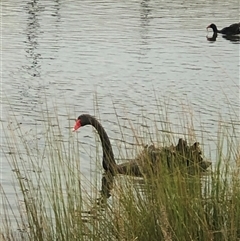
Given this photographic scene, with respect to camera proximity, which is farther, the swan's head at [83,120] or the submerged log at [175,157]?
the swan's head at [83,120]

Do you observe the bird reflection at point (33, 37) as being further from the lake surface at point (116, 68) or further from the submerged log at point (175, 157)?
the submerged log at point (175, 157)

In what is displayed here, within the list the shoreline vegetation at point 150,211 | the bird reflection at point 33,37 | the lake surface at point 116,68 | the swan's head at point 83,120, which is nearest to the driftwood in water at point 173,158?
the shoreline vegetation at point 150,211

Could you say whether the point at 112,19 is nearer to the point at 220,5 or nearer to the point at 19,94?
the point at 220,5

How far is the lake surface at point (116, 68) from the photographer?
1425 centimetres

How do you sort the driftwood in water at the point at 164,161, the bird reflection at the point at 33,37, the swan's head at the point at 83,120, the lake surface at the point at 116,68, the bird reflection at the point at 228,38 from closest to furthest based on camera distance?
the driftwood in water at the point at 164,161 → the swan's head at the point at 83,120 → the lake surface at the point at 116,68 → the bird reflection at the point at 33,37 → the bird reflection at the point at 228,38

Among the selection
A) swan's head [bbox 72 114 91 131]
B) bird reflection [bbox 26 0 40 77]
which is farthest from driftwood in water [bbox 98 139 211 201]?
bird reflection [bbox 26 0 40 77]

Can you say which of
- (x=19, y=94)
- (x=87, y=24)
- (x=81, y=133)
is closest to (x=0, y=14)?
(x=87, y=24)

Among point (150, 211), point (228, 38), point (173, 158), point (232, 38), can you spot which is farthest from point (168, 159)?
point (232, 38)

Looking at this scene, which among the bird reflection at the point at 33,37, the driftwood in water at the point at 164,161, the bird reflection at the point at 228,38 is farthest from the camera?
the bird reflection at the point at 228,38

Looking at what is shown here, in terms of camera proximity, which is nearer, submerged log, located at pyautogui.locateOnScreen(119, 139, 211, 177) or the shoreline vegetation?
the shoreline vegetation

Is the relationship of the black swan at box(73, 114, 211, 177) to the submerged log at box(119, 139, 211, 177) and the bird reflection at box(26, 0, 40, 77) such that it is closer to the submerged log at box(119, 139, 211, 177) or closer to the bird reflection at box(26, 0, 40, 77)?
the submerged log at box(119, 139, 211, 177)

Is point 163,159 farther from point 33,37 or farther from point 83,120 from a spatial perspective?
point 33,37

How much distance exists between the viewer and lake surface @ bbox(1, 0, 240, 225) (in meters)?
14.2

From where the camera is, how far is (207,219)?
5.98 meters
